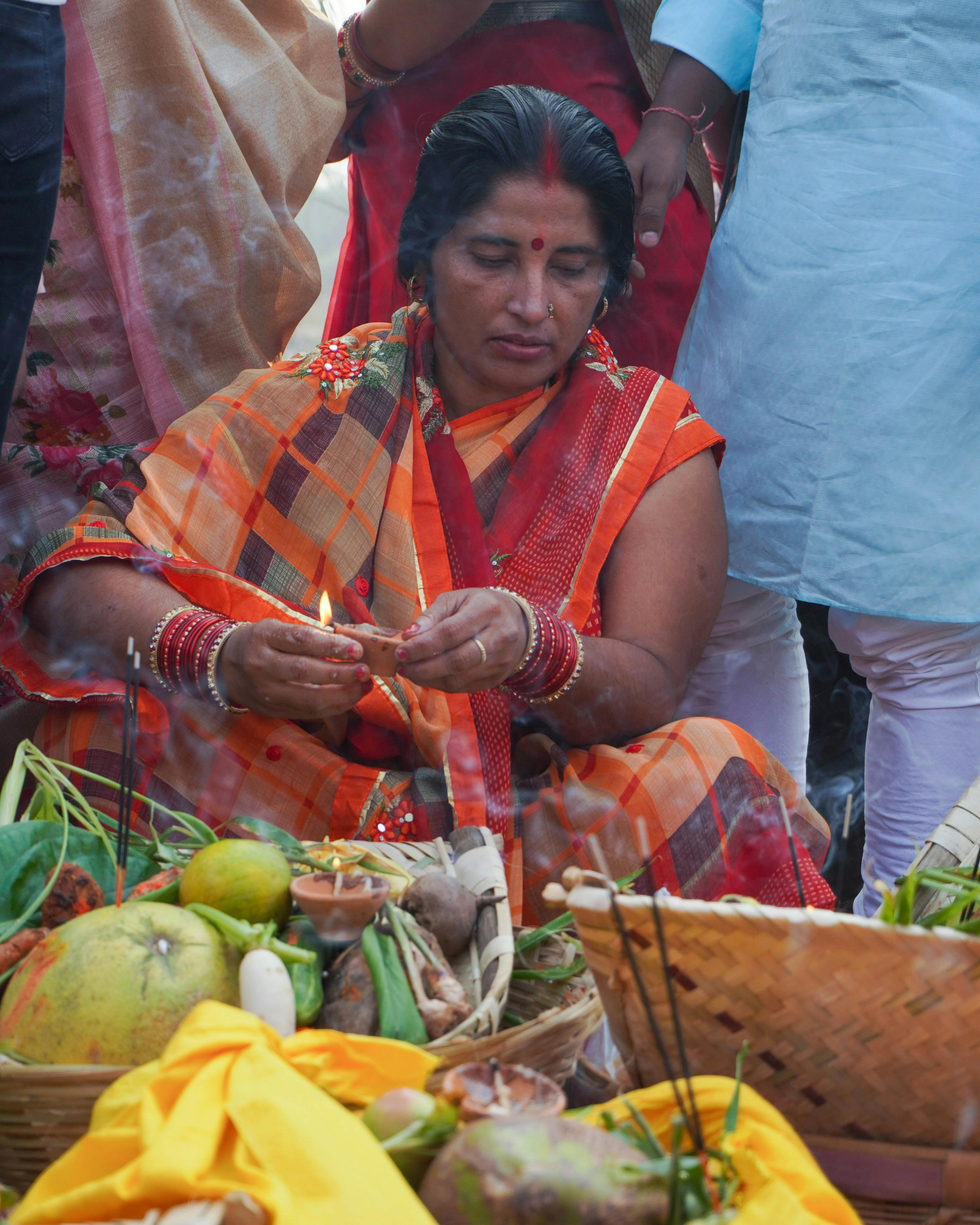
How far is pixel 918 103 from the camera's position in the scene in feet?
9.30

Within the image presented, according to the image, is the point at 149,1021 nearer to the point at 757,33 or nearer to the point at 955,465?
the point at 955,465

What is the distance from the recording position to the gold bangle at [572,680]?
2406 mm

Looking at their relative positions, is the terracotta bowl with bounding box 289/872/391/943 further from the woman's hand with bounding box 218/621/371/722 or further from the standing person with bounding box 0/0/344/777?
the standing person with bounding box 0/0/344/777

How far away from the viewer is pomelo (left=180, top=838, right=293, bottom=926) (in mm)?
1592

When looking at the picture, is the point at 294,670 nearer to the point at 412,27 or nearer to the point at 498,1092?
the point at 498,1092

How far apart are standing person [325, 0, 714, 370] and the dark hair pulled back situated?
14.4 inches

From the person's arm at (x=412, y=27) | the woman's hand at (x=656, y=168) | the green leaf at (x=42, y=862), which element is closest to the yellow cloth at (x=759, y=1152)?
the green leaf at (x=42, y=862)

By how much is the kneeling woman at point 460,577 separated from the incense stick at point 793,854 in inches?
1.4

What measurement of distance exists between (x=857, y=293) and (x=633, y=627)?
1060 mm

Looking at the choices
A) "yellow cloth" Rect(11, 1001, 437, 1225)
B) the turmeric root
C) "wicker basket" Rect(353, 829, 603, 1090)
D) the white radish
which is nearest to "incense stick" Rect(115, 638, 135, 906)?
the turmeric root

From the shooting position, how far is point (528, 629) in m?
2.33

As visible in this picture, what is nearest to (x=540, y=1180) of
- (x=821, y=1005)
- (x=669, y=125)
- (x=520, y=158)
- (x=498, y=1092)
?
(x=498, y=1092)

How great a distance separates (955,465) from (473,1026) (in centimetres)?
207

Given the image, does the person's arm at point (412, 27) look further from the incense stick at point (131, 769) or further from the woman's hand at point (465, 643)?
the incense stick at point (131, 769)
